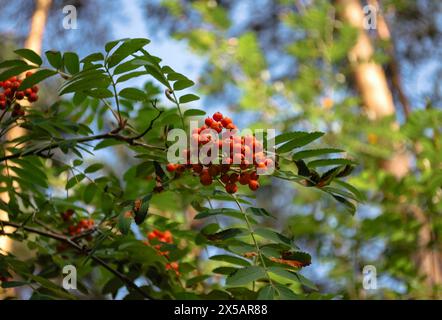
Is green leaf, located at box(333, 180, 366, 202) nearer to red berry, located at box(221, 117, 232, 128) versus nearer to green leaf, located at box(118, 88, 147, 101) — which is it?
red berry, located at box(221, 117, 232, 128)

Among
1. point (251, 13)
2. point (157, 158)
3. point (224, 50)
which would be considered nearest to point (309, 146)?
point (157, 158)

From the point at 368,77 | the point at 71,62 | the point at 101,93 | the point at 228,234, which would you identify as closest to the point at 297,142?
the point at 228,234

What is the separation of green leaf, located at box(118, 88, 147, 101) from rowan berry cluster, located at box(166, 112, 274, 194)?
0.81ft

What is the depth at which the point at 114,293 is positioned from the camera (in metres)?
1.83

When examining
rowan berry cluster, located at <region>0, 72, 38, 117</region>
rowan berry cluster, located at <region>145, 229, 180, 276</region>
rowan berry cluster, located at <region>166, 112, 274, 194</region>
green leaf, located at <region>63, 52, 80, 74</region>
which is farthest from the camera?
rowan berry cluster, located at <region>145, 229, 180, 276</region>

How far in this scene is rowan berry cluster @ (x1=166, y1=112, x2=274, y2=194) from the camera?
1.33 m

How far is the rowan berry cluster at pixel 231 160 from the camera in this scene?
133 cm

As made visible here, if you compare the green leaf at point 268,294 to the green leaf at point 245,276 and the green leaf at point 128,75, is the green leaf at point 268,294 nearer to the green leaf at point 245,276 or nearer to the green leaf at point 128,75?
the green leaf at point 245,276

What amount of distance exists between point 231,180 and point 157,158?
0.23m

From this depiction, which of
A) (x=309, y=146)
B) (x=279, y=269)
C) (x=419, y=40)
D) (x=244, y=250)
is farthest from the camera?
(x=419, y=40)

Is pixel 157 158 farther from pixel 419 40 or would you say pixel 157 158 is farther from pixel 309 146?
pixel 419 40

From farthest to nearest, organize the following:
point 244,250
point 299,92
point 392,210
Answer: point 299,92
point 392,210
point 244,250

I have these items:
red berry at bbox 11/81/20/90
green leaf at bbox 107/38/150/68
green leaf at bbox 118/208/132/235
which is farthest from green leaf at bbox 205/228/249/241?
red berry at bbox 11/81/20/90

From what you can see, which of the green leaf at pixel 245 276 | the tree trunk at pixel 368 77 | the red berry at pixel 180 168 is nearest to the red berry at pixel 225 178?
the red berry at pixel 180 168
